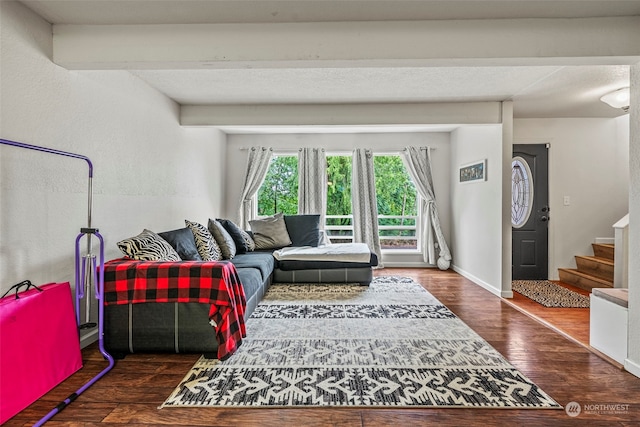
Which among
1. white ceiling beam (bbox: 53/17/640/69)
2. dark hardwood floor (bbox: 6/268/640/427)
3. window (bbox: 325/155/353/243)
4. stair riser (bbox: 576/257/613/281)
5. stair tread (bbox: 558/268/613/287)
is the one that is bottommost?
dark hardwood floor (bbox: 6/268/640/427)

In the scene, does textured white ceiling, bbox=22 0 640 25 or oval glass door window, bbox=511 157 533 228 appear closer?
textured white ceiling, bbox=22 0 640 25

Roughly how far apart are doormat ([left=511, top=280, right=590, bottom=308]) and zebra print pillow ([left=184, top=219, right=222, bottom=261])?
3.59 meters

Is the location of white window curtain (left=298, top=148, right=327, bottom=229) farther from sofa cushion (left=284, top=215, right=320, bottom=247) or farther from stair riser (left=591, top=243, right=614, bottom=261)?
stair riser (left=591, top=243, right=614, bottom=261)

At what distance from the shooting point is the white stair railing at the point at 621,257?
4043 mm

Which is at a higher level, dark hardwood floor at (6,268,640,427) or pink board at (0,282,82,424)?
pink board at (0,282,82,424)

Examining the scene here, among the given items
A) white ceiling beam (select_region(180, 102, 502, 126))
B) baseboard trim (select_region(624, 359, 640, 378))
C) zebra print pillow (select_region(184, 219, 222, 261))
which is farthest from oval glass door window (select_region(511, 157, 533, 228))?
zebra print pillow (select_region(184, 219, 222, 261))

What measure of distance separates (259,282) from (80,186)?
1.72m

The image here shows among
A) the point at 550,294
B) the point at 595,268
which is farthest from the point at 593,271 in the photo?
the point at 550,294

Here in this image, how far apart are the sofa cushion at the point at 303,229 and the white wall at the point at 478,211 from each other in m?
2.22

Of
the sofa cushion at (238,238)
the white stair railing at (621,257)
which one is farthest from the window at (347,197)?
the white stair railing at (621,257)

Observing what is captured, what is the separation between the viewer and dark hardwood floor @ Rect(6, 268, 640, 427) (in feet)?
5.58

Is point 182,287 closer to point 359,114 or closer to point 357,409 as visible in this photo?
point 357,409

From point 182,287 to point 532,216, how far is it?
4.79m

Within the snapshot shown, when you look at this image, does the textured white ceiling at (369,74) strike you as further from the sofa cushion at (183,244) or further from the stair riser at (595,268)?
the stair riser at (595,268)
